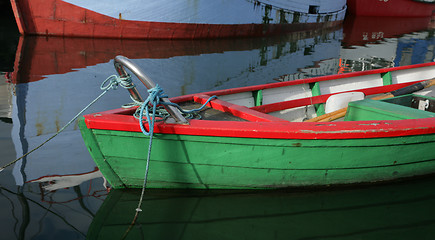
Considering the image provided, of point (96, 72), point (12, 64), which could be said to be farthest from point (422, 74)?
point (12, 64)

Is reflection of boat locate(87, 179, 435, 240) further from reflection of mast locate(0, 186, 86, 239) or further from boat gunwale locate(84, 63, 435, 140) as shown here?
boat gunwale locate(84, 63, 435, 140)

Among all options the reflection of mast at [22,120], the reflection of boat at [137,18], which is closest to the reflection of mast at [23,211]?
the reflection of mast at [22,120]

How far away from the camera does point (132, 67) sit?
3.75 m

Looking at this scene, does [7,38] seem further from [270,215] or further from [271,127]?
[270,215]

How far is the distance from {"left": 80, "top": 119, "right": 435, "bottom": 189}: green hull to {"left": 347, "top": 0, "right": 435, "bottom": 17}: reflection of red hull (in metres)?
29.8

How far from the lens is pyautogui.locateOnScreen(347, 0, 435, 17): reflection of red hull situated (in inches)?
1216

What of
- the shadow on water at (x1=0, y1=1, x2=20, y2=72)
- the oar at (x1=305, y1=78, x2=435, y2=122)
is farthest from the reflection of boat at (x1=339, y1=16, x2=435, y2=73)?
the shadow on water at (x1=0, y1=1, x2=20, y2=72)

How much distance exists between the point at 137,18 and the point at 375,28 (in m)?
17.8

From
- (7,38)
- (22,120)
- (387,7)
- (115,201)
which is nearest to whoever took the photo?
(115,201)

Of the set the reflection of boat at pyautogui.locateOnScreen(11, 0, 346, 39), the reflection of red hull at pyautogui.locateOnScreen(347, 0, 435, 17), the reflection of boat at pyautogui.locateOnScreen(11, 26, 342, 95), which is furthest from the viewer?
the reflection of red hull at pyautogui.locateOnScreen(347, 0, 435, 17)

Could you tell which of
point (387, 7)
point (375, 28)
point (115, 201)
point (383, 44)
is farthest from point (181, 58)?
point (387, 7)

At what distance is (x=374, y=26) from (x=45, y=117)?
25.3 metres

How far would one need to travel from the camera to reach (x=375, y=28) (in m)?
25.6

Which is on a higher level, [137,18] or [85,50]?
[137,18]
